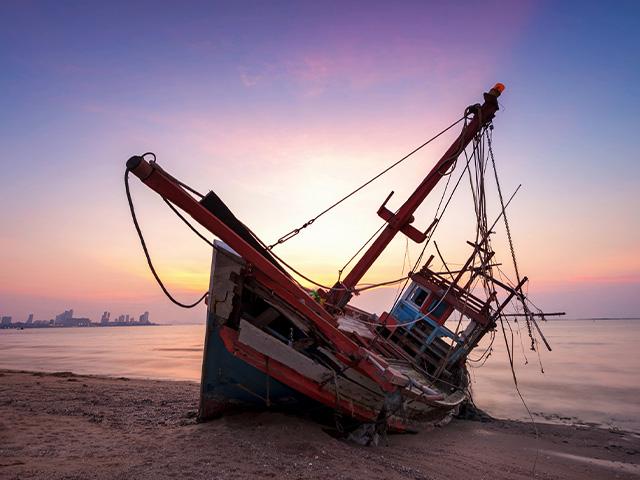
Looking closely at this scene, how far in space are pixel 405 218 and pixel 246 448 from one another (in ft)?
26.6

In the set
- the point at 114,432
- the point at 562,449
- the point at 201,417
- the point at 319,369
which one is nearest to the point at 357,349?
the point at 319,369

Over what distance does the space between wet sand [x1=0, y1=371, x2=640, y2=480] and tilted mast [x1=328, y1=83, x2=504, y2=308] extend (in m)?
4.46

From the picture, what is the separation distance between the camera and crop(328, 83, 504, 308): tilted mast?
11328 mm

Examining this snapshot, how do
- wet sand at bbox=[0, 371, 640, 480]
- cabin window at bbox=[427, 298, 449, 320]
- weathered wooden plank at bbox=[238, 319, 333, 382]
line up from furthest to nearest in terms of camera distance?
cabin window at bbox=[427, 298, 449, 320] → weathered wooden plank at bbox=[238, 319, 333, 382] → wet sand at bbox=[0, 371, 640, 480]

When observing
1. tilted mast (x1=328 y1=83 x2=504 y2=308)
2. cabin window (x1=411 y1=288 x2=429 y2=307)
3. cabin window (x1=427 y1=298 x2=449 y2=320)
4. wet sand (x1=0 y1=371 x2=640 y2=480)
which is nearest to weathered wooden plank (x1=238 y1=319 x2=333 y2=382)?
wet sand (x1=0 y1=371 x2=640 y2=480)

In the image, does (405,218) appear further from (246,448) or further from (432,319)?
(246,448)

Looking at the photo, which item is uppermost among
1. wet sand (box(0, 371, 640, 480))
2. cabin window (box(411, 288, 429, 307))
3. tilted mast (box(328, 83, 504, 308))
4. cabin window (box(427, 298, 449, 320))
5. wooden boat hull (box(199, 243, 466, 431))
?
tilted mast (box(328, 83, 504, 308))

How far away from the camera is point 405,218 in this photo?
11.8 m

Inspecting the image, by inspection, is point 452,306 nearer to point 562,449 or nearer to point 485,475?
point 562,449

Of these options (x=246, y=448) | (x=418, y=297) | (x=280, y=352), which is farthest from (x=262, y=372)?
(x=418, y=297)

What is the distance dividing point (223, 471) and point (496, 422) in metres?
10.1

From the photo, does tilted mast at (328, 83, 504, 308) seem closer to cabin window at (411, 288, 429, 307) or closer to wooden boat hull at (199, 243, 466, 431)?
cabin window at (411, 288, 429, 307)

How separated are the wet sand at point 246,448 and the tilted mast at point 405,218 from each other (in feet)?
14.6

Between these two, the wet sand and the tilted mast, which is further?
the tilted mast
